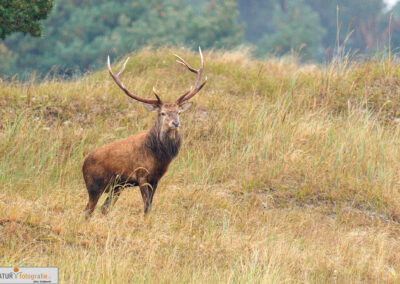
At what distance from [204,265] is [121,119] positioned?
5362 mm

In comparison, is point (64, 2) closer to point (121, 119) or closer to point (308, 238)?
point (121, 119)

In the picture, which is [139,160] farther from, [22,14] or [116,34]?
[116,34]

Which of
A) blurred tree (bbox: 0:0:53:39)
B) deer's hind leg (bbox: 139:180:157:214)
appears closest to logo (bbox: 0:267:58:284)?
deer's hind leg (bbox: 139:180:157:214)

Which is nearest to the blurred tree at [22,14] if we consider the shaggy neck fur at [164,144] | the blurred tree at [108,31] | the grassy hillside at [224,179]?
the grassy hillside at [224,179]

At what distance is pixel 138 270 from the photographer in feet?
18.3

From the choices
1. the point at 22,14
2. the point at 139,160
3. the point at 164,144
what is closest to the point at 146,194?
the point at 139,160

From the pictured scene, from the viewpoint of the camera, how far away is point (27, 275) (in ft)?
16.5

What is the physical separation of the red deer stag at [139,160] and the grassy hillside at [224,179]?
1.06ft

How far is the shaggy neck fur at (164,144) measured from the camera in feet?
23.0

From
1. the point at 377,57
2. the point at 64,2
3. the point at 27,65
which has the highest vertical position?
the point at 377,57

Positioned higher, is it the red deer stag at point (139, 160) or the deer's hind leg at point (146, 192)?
the red deer stag at point (139, 160)

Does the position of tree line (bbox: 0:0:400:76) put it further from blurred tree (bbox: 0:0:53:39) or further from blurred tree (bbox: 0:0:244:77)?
blurred tree (bbox: 0:0:53:39)

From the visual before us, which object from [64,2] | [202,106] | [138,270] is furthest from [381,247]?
[64,2]

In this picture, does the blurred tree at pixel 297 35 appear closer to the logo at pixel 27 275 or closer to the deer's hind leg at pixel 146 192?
the deer's hind leg at pixel 146 192
